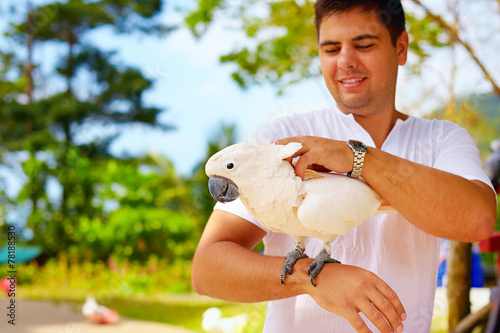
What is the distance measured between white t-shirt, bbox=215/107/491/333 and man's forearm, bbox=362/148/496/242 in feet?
0.38

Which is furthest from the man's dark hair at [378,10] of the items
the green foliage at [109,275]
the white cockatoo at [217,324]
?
the green foliage at [109,275]

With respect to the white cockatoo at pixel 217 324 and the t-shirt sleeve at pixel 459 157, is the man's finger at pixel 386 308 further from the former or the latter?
the white cockatoo at pixel 217 324

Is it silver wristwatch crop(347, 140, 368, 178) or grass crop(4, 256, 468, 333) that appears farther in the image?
grass crop(4, 256, 468, 333)

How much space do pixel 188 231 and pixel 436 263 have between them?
5.04 metres

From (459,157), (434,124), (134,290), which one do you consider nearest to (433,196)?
(459,157)

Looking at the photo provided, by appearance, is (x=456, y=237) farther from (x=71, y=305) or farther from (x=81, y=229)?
(x=81, y=229)

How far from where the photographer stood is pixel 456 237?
91 centimetres

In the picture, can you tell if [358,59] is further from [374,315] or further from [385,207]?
[374,315]

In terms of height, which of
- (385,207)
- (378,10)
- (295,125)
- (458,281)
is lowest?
(458,281)

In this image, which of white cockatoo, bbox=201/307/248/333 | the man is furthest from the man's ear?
white cockatoo, bbox=201/307/248/333

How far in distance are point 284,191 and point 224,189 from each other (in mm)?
98

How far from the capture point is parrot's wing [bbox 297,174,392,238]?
73 cm

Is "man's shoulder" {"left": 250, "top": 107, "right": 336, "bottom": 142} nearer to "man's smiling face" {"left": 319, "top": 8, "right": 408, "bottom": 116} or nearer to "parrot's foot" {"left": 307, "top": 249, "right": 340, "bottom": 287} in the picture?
"man's smiling face" {"left": 319, "top": 8, "right": 408, "bottom": 116}

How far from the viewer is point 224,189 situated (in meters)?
0.74
